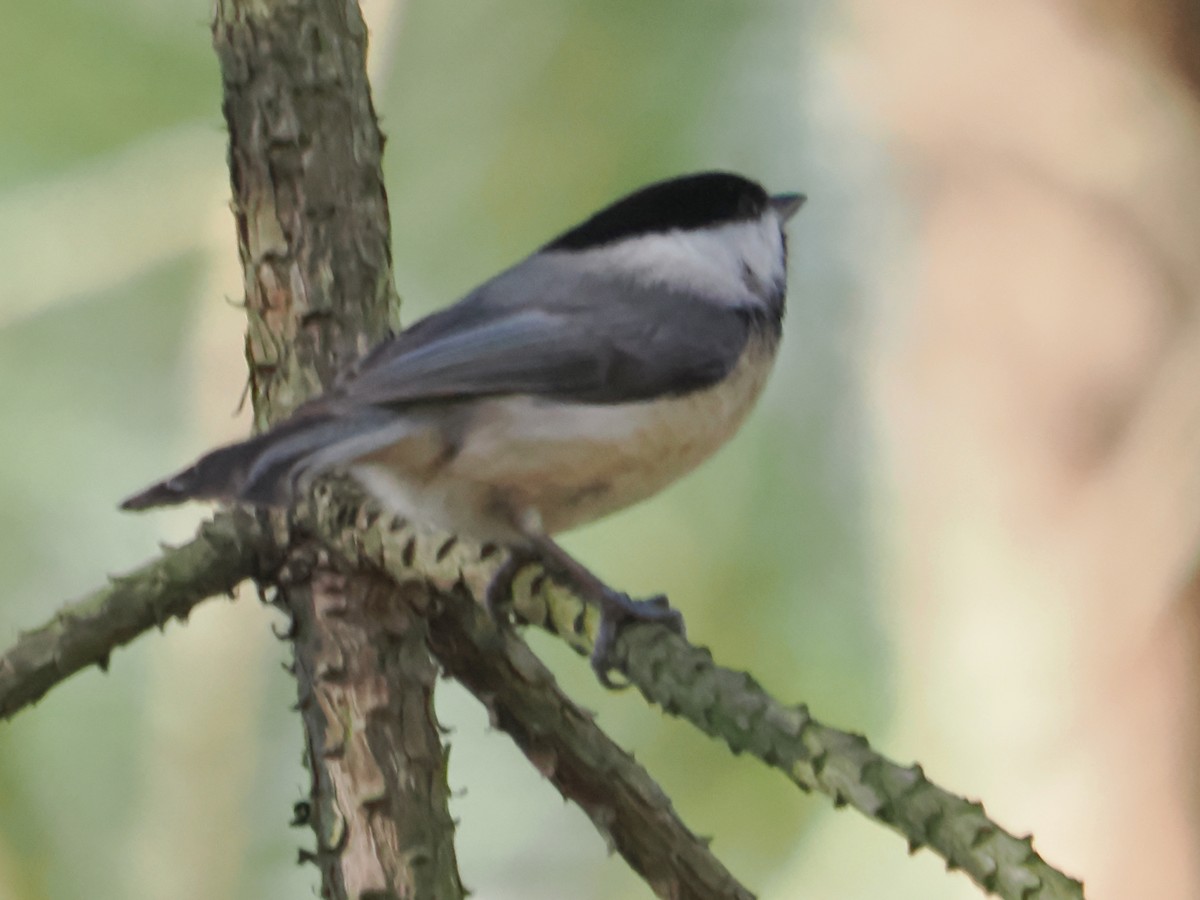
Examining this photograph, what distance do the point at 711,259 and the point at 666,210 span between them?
2.2 inches

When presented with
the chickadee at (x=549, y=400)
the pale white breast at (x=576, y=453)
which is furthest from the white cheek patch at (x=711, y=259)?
the pale white breast at (x=576, y=453)

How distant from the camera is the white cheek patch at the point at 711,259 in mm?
859

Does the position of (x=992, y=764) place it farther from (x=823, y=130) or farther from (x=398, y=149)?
(x=398, y=149)

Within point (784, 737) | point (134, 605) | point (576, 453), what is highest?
point (576, 453)

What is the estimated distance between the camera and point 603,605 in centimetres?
58

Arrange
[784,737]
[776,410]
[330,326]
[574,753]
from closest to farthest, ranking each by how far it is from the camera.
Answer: [784,737] → [574,753] → [330,326] → [776,410]

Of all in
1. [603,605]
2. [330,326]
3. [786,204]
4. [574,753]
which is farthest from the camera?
[786,204]

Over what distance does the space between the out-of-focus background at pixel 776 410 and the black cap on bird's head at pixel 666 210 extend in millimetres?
181

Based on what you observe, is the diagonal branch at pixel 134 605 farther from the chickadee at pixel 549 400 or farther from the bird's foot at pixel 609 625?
the bird's foot at pixel 609 625

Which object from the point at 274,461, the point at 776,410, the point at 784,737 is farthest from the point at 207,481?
the point at 776,410

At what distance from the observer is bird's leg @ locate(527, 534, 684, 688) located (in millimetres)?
555

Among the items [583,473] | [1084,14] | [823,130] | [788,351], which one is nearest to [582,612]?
[583,473]

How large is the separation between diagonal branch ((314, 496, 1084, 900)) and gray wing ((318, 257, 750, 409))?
12 cm

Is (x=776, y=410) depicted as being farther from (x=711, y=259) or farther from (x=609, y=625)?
(x=609, y=625)
